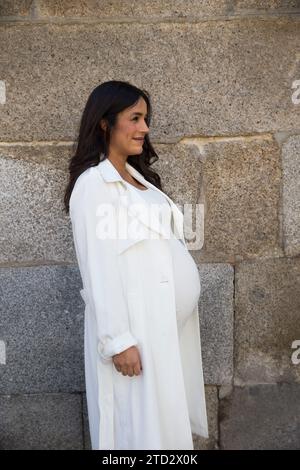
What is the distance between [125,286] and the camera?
A: 9.02 ft

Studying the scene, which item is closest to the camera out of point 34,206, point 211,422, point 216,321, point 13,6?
Result: point 13,6

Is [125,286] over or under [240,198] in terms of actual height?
under

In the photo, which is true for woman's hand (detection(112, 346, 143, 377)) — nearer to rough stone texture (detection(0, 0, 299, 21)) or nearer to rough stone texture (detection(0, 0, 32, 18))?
rough stone texture (detection(0, 0, 299, 21))

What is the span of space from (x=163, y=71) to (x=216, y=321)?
4.80 feet

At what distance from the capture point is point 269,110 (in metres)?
3.61

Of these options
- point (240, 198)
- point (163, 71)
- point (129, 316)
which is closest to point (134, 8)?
point (163, 71)

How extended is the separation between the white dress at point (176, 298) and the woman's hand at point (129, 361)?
71 mm

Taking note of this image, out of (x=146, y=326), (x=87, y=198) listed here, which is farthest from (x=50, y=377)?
(x=87, y=198)

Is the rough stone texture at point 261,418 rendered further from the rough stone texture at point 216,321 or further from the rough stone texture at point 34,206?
the rough stone texture at point 34,206

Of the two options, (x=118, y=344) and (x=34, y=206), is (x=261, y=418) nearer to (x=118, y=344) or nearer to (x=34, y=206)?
(x=118, y=344)

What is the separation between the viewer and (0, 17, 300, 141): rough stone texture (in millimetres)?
3527

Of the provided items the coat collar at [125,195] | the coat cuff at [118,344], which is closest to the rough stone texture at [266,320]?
the coat collar at [125,195]

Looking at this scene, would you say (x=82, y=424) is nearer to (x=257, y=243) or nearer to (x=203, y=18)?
(x=257, y=243)

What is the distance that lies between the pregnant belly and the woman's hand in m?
0.35
